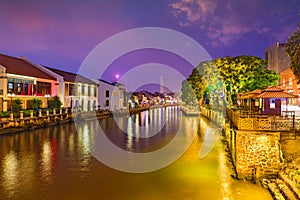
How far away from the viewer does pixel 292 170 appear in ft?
42.7

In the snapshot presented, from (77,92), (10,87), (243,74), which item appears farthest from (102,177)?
(77,92)

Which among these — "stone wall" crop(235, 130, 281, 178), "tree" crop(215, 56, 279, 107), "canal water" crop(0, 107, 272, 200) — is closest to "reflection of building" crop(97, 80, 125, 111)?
"tree" crop(215, 56, 279, 107)

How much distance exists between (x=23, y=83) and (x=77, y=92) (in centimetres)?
1494

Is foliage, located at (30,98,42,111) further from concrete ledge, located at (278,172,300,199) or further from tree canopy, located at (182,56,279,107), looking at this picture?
concrete ledge, located at (278,172,300,199)

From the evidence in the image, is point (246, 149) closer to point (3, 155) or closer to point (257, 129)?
point (257, 129)

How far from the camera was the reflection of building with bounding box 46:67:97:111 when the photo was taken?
1964 inches

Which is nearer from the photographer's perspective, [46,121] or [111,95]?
[46,121]

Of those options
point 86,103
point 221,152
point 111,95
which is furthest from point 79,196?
point 111,95

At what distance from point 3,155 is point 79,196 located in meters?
10.4

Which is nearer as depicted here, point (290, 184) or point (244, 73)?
point (290, 184)

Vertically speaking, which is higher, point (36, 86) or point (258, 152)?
point (36, 86)

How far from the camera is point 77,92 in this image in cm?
5322

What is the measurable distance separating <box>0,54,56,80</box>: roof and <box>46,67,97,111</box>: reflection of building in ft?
11.5

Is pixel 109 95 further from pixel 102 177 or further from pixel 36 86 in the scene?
pixel 102 177
